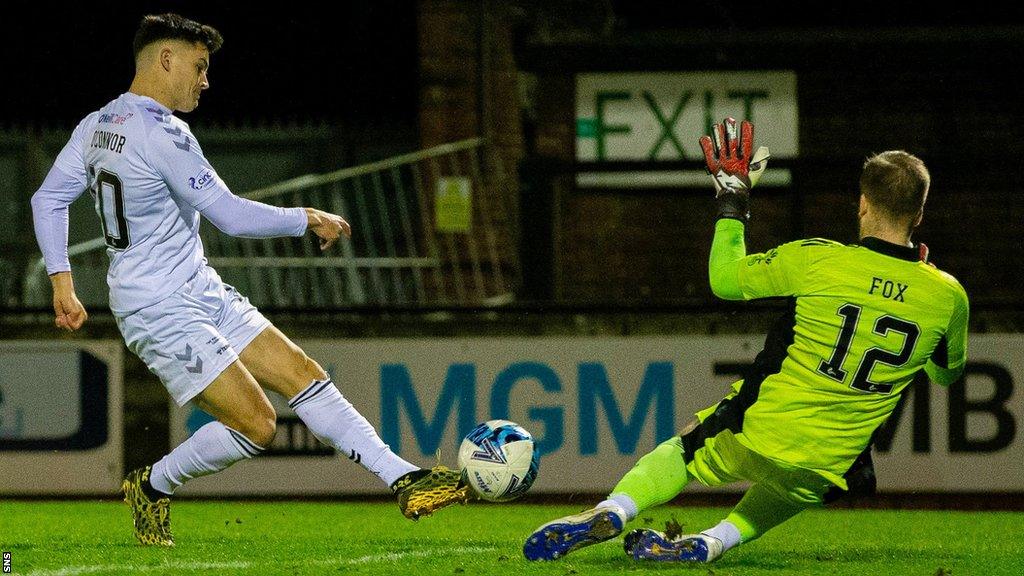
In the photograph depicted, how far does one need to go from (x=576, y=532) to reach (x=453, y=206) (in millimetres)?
6749

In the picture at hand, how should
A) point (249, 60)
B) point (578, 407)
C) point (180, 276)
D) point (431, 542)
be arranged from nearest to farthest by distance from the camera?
point (180, 276) < point (431, 542) < point (578, 407) < point (249, 60)

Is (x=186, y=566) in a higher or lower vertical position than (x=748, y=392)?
lower

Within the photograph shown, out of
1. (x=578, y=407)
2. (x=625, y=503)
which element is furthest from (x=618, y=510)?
(x=578, y=407)

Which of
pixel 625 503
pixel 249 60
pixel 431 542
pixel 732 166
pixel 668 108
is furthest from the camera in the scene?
pixel 249 60

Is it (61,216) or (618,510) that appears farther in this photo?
(61,216)

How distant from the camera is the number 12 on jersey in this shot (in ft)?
16.2

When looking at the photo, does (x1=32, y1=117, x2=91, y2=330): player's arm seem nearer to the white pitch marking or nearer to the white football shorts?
the white football shorts

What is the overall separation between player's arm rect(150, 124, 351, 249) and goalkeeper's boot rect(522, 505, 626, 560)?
1273 millimetres

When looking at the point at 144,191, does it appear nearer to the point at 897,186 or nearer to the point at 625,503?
the point at 625,503

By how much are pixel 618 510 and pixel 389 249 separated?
259 inches

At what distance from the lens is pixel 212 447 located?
226 inches

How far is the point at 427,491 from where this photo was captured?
5.56 m

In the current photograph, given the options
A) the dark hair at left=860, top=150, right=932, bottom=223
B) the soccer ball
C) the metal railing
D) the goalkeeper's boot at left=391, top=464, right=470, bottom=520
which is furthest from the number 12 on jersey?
the metal railing

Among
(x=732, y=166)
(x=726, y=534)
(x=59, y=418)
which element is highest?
(x=732, y=166)
